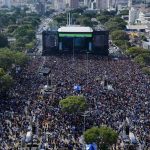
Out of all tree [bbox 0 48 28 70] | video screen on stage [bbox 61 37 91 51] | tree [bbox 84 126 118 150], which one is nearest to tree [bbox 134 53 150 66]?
video screen on stage [bbox 61 37 91 51]

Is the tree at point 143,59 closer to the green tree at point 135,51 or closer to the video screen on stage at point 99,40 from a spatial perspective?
the green tree at point 135,51

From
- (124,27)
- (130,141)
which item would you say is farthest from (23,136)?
(124,27)

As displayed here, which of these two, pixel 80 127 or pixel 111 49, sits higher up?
pixel 80 127

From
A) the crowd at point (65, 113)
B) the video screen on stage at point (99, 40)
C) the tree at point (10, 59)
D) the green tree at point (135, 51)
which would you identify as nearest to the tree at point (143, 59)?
the crowd at point (65, 113)

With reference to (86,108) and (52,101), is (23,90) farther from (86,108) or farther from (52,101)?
(86,108)

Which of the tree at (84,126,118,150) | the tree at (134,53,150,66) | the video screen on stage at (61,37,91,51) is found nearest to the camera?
the tree at (84,126,118,150)

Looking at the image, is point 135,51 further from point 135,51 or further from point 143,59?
point 143,59

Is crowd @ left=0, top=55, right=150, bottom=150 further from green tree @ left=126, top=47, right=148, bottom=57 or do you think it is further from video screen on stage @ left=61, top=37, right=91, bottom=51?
video screen on stage @ left=61, top=37, right=91, bottom=51
